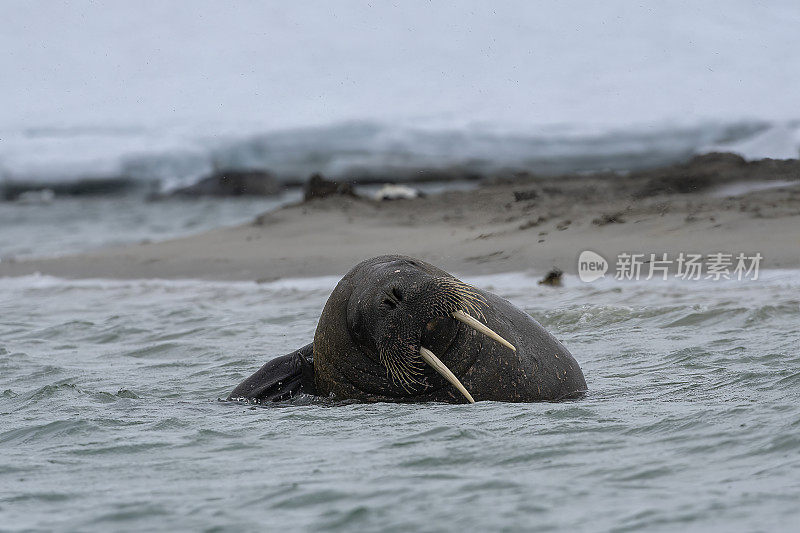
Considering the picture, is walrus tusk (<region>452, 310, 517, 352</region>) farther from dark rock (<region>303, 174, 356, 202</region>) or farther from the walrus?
dark rock (<region>303, 174, 356, 202</region>)

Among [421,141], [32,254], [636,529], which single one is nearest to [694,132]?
[421,141]

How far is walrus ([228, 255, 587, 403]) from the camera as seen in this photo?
6160 mm

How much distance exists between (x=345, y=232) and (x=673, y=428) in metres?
11.2

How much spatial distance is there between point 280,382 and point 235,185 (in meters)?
22.9

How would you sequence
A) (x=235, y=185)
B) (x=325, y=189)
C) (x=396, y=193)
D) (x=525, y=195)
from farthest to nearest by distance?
(x=235, y=185), (x=325, y=189), (x=396, y=193), (x=525, y=195)

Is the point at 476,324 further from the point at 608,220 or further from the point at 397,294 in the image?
the point at 608,220

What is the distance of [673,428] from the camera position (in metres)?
5.62

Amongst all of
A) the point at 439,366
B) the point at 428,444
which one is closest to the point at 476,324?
the point at 439,366

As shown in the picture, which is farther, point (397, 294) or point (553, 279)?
point (553, 279)

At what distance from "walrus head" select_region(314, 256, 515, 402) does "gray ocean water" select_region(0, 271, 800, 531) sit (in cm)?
21

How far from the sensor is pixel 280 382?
716 cm

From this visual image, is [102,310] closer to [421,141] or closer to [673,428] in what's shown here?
[673,428]

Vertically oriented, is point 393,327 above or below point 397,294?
below

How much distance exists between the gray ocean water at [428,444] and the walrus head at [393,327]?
0.21 meters
